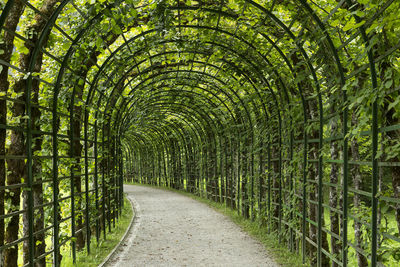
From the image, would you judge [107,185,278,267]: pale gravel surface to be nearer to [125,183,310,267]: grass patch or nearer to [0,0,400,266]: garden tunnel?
[125,183,310,267]: grass patch

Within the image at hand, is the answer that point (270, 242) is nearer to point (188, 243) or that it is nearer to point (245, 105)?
point (188, 243)

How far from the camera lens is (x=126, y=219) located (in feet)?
39.3

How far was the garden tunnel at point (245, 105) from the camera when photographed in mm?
3670

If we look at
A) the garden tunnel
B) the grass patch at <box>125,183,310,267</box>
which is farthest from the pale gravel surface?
the garden tunnel

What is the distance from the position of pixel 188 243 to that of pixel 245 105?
4289mm

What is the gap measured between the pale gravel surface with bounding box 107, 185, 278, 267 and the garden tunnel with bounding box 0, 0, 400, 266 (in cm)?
79

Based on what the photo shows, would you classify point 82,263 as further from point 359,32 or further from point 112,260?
point 359,32

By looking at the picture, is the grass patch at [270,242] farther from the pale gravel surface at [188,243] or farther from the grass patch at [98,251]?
the grass patch at [98,251]

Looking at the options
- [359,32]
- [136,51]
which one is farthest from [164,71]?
[359,32]

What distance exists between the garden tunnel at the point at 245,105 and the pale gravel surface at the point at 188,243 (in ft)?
2.59

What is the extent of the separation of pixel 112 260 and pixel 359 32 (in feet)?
18.8

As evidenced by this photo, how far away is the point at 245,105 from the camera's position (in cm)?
1061

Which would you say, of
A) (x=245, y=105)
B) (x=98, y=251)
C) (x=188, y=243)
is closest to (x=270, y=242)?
(x=188, y=243)

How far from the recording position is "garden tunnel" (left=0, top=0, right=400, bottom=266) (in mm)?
3670
